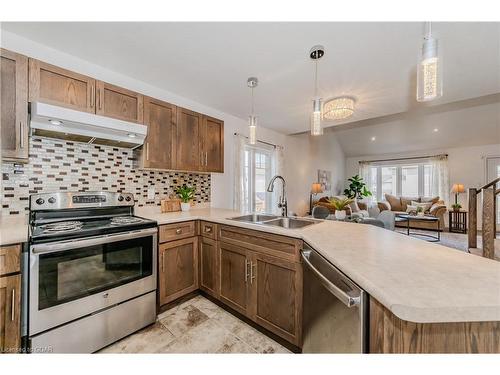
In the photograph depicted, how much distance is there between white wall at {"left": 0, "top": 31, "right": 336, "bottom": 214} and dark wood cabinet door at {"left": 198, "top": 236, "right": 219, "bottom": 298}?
1.01m

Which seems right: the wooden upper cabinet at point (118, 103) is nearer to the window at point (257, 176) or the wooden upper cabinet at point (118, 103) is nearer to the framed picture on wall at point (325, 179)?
the window at point (257, 176)

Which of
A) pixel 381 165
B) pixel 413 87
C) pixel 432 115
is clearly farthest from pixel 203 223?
pixel 381 165

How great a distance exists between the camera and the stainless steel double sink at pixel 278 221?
1974 mm

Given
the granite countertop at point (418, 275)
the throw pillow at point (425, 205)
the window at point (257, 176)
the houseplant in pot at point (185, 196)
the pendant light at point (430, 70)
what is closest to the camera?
the granite countertop at point (418, 275)

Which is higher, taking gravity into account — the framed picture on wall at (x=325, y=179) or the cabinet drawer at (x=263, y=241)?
the framed picture on wall at (x=325, y=179)

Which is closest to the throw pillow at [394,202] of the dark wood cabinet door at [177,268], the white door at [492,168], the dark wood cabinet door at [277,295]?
the white door at [492,168]

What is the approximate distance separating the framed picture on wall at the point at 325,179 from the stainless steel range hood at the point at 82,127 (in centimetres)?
554

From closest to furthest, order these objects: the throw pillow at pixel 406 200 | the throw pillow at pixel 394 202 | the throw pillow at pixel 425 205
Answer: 1. the throw pillow at pixel 425 205
2. the throw pillow at pixel 406 200
3. the throw pillow at pixel 394 202

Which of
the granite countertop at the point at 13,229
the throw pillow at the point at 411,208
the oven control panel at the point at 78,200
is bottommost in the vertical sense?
the throw pillow at the point at 411,208

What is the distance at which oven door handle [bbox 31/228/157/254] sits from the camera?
4.05ft

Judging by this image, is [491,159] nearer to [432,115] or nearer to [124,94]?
[432,115]

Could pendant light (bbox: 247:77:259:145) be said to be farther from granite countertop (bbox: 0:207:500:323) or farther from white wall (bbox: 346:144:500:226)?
white wall (bbox: 346:144:500:226)

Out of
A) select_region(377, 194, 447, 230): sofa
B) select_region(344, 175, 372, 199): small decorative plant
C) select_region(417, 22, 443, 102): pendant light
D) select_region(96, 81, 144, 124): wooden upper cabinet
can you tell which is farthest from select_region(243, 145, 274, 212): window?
select_region(344, 175, 372, 199): small decorative plant

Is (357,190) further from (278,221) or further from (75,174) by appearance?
(75,174)
